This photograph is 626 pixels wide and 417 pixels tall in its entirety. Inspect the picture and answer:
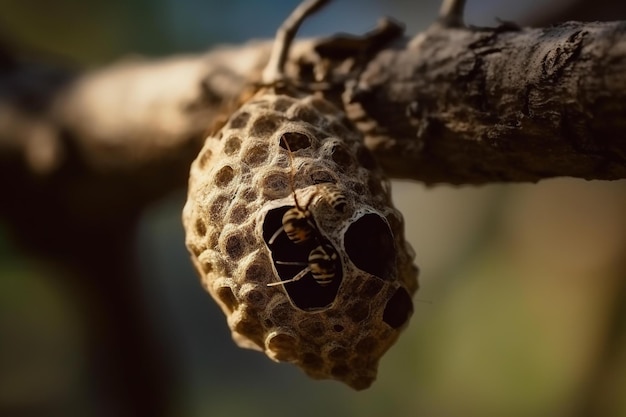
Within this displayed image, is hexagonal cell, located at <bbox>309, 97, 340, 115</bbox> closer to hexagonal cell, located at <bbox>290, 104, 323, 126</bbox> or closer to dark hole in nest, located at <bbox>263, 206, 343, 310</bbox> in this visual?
hexagonal cell, located at <bbox>290, 104, 323, 126</bbox>

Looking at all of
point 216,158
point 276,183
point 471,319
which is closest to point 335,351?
point 276,183

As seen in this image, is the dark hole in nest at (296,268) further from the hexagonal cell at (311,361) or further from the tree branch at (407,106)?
the tree branch at (407,106)

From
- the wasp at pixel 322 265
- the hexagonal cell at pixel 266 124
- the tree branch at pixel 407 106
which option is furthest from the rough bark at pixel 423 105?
the wasp at pixel 322 265

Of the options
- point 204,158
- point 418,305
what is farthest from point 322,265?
point 418,305

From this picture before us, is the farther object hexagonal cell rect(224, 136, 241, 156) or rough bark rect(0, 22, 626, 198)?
hexagonal cell rect(224, 136, 241, 156)

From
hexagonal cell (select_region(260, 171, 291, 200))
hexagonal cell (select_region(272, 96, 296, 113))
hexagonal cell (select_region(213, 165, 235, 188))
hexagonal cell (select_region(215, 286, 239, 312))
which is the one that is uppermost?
hexagonal cell (select_region(272, 96, 296, 113))

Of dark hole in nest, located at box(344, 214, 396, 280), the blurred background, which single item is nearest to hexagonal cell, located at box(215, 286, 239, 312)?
dark hole in nest, located at box(344, 214, 396, 280)
